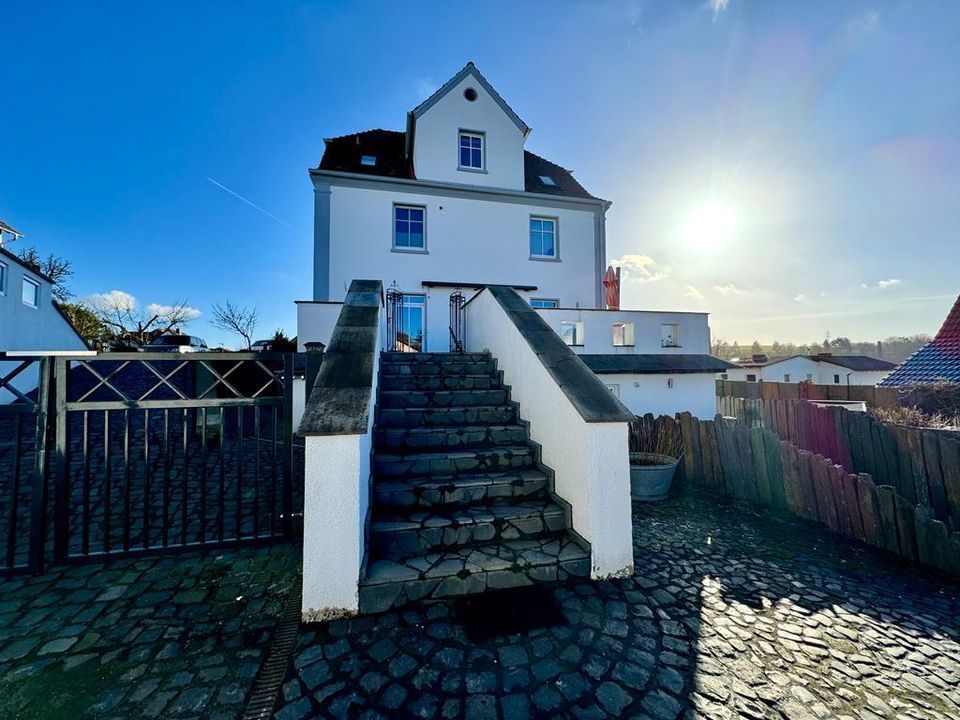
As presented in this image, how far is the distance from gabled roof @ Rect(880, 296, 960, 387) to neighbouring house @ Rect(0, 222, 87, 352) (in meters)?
29.1

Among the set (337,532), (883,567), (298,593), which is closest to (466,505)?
(337,532)

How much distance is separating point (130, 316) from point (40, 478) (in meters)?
29.4

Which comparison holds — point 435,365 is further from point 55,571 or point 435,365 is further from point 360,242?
point 360,242

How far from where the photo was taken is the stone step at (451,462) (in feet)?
11.5

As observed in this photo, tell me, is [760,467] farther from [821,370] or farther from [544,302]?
[821,370]

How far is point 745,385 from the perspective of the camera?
17.0m

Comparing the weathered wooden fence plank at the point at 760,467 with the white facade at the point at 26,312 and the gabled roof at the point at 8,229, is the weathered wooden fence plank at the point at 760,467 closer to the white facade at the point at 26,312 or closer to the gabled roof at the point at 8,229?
the white facade at the point at 26,312

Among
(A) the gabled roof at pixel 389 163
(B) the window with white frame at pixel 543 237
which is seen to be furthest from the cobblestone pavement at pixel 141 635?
(B) the window with white frame at pixel 543 237

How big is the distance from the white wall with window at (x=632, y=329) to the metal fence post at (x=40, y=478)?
8091 millimetres

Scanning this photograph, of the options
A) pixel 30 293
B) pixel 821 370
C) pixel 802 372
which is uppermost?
pixel 30 293

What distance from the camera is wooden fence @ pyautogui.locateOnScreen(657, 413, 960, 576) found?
10.7 ft

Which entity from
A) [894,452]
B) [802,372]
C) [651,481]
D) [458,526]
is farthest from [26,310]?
[802,372]

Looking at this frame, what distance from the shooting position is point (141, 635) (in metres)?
2.35

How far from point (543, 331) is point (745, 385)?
683 inches
